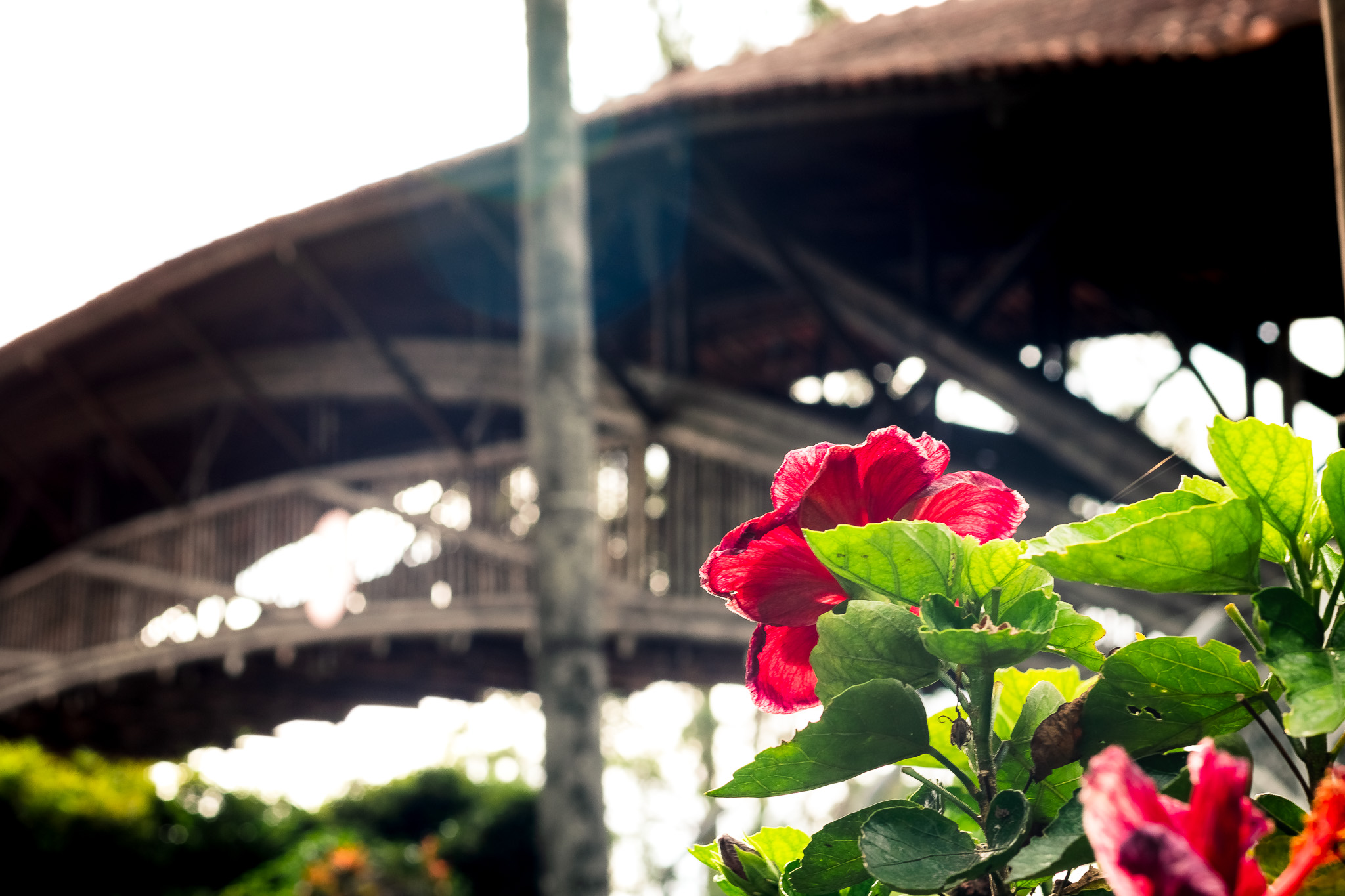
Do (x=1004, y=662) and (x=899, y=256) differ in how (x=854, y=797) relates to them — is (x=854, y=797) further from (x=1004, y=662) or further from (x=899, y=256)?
(x=1004, y=662)

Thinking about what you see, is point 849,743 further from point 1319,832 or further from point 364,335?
point 364,335

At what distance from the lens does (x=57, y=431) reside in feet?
33.8

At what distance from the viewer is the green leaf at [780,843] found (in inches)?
26.5

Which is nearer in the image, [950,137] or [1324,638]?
[1324,638]

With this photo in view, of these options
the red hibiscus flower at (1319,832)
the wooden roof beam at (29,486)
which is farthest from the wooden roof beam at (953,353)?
the wooden roof beam at (29,486)

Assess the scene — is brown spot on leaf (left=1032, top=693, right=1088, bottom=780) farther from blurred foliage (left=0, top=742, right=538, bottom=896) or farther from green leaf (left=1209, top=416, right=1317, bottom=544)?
blurred foliage (left=0, top=742, right=538, bottom=896)

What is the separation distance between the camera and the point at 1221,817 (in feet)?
1.30

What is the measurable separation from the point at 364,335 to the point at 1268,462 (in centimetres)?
793

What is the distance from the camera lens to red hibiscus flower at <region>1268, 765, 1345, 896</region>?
39 cm

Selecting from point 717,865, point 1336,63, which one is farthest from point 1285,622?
point 1336,63

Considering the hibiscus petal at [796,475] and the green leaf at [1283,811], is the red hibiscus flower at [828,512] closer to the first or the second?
the hibiscus petal at [796,475]

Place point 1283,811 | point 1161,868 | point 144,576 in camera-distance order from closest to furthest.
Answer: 1. point 1161,868
2. point 1283,811
3. point 144,576

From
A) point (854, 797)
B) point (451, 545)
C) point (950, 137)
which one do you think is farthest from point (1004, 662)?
point (854, 797)

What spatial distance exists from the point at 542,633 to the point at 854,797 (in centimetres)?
1444
